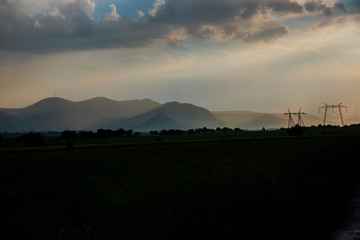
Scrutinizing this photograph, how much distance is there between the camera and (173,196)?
28.1 meters

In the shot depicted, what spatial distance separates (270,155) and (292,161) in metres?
4.40

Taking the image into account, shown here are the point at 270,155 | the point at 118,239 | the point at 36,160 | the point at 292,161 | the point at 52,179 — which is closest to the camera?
the point at 118,239

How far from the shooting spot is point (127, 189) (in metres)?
30.2

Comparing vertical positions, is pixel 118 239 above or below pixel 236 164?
below

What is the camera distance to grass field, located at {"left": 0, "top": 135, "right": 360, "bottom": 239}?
22.5 m

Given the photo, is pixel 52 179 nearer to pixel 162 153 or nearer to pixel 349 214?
pixel 162 153

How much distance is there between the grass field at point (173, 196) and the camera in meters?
22.5

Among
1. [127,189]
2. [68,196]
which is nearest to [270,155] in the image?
[127,189]

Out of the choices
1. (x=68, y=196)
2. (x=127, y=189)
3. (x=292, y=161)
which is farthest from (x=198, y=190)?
(x=292, y=161)

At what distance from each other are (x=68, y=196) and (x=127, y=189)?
527 centimetres

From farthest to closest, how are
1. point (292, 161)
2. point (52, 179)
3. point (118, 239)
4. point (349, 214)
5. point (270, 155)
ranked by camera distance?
1. point (270, 155)
2. point (292, 161)
3. point (52, 179)
4. point (349, 214)
5. point (118, 239)

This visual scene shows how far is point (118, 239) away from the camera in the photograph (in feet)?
69.5

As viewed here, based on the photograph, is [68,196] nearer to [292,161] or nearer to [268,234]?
[268,234]

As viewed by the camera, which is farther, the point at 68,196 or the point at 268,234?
the point at 68,196
